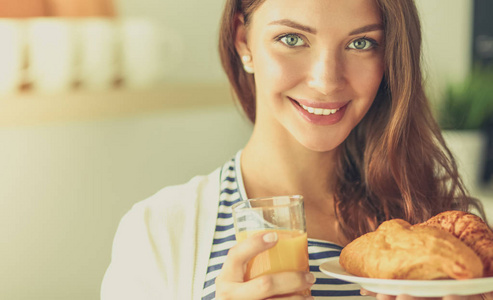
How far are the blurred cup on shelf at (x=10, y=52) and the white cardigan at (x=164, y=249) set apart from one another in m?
0.51

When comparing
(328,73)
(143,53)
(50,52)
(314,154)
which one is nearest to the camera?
(328,73)

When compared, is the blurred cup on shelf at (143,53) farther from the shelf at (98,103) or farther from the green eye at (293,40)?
the green eye at (293,40)

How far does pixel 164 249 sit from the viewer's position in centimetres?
132

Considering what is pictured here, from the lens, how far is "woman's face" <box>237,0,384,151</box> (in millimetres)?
1259

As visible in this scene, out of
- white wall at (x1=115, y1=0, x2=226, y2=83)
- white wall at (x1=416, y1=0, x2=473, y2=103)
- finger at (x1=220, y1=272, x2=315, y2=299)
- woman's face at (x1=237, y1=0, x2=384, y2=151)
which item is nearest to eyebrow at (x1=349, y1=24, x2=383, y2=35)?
woman's face at (x1=237, y1=0, x2=384, y2=151)

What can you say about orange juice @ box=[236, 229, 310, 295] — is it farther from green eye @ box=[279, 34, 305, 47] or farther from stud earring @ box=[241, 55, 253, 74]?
stud earring @ box=[241, 55, 253, 74]

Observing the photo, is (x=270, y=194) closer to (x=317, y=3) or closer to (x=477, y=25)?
(x=317, y=3)

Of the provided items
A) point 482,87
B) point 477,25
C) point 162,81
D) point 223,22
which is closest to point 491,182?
point 482,87

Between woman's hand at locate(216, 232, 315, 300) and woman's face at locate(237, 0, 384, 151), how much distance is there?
421 millimetres

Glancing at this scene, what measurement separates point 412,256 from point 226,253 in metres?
0.48

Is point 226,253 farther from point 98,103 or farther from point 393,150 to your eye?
point 98,103

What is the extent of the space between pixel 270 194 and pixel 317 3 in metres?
0.47

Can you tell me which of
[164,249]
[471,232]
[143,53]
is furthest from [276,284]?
[143,53]

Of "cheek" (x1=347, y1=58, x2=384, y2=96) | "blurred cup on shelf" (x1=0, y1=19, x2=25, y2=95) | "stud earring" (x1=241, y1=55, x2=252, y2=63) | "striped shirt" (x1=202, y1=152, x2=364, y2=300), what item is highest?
"blurred cup on shelf" (x1=0, y1=19, x2=25, y2=95)
